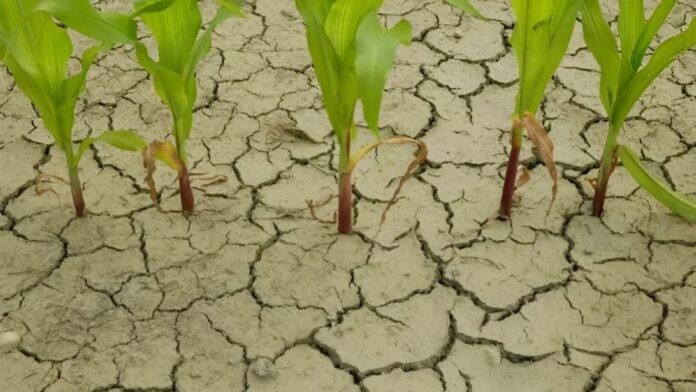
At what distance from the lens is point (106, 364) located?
92.6 inches

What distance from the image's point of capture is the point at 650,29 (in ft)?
7.89

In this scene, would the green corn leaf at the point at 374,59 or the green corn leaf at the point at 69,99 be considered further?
the green corn leaf at the point at 69,99

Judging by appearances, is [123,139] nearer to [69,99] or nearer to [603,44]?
[69,99]

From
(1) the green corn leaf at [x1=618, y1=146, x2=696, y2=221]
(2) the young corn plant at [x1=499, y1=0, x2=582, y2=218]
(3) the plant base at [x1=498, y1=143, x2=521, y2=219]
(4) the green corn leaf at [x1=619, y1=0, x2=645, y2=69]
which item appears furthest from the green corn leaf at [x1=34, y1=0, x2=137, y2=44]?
(1) the green corn leaf at [x1=618, y1=146, x2=696, y2=221]

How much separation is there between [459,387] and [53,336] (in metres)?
0.89

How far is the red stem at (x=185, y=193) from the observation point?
8.66ft

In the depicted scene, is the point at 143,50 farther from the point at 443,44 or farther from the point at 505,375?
the point at 443,44

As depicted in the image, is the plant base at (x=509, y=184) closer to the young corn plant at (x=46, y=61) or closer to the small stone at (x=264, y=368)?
the small stone at (x=264, y=368)

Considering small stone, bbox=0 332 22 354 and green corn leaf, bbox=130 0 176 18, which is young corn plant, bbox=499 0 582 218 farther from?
small stone, bbox=0 332 22 354

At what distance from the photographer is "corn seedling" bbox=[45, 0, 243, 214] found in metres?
2.18

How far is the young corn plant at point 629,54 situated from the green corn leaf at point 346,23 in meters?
0.52

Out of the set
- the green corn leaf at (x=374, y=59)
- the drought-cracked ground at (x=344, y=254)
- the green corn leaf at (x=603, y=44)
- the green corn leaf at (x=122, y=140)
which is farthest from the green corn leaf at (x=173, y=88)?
the green corn leaf at (x=603, y=44)

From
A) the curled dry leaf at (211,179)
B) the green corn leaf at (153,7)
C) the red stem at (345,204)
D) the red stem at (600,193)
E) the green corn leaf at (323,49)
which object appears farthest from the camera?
the curled dry leaf at (211,179)

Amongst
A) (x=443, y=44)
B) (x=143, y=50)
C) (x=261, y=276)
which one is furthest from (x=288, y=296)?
(x=443, y=44)
